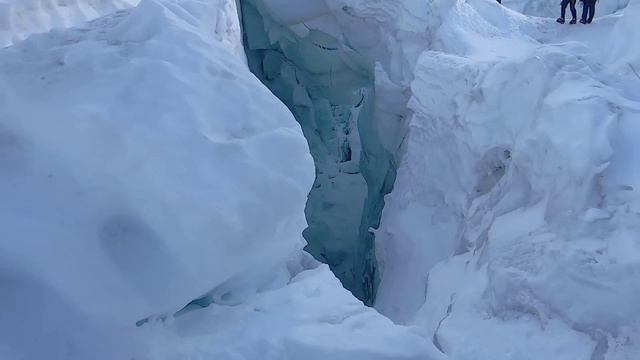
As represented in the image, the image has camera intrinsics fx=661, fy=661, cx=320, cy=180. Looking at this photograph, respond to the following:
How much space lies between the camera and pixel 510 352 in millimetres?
2486

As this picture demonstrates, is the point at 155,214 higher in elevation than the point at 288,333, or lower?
higher

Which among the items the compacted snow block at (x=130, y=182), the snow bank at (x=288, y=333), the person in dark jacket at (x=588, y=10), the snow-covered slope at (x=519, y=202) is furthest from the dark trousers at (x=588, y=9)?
the snow bank at (x=288, y=333)

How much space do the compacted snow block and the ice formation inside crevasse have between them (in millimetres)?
3755

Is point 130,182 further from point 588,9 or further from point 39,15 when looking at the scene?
point 588,9

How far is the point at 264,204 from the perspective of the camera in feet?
6.02

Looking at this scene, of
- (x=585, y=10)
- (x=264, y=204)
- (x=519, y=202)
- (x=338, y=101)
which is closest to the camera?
(x=264, y=204)

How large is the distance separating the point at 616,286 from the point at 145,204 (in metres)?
1.68

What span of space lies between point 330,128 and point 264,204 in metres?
5.59

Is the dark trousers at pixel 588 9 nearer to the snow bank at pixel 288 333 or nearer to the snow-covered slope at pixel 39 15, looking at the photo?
the snow-covered slope at pixel 39 15

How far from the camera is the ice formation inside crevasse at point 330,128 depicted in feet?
19.6

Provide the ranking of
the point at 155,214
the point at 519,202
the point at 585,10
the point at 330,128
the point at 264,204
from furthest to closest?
the point at 330,128, the point at 585,10, the point at 519,202, the point at 264,204, the point at 155,214

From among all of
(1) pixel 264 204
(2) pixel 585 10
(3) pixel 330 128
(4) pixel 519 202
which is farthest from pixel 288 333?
(3) pixel 330 128

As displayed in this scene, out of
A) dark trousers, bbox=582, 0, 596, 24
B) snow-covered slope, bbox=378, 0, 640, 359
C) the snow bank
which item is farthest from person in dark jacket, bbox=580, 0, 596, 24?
the snow bank

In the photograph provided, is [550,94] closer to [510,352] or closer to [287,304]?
[510,352]
